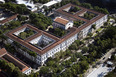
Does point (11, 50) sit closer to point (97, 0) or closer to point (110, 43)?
point (110, 43)

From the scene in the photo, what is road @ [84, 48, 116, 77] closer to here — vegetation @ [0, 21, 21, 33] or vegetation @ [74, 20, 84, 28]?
vegetation @ [74, 20, 84, 28]

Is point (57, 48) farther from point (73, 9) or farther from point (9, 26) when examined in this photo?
point (73, 9)

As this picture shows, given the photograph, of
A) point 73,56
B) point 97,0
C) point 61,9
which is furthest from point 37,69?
point 97,0

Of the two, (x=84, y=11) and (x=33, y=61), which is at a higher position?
(x=84, y=11)

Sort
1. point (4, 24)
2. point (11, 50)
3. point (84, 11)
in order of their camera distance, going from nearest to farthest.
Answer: point (11, 50) → point (4, 24) → point (84, 11)

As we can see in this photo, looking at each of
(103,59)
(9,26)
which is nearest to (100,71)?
(103,59)

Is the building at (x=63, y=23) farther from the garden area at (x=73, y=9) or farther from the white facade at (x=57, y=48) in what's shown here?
the garden area at (x=73, y=9)

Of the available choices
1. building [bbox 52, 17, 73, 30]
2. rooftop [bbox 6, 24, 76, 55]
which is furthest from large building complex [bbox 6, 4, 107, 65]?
building [bbox 52, 17, 73, 30]

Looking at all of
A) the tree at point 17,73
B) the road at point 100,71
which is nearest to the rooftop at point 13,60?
the tree at point 17,73

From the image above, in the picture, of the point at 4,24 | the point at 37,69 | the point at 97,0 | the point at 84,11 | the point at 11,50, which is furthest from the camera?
the point at 97,0
